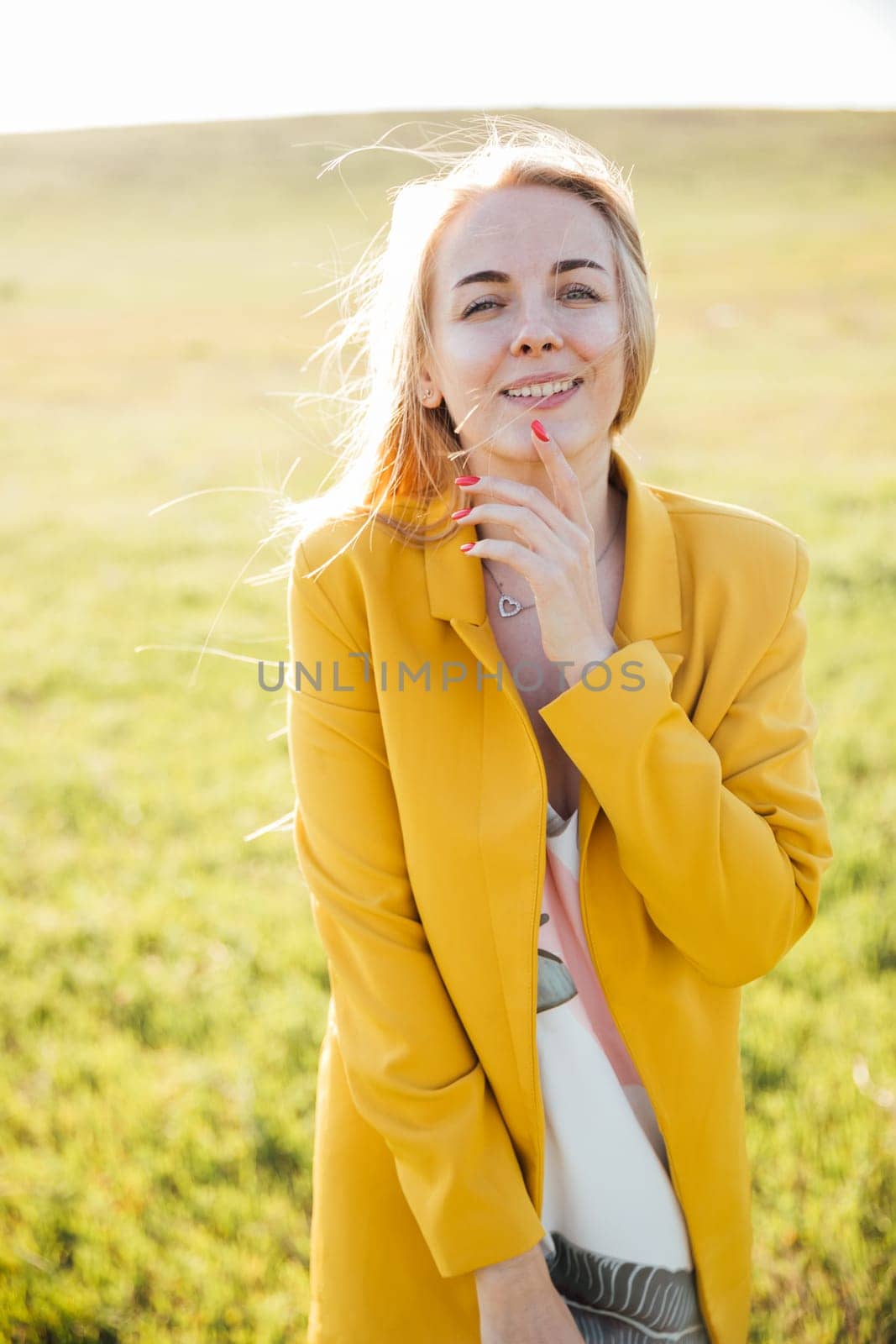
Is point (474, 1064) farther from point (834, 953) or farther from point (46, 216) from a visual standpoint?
point (46, 216)

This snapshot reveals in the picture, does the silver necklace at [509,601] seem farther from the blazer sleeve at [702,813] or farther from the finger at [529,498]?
the blazer sleeve at [702,813]

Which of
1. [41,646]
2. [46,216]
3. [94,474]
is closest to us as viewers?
[41,646]

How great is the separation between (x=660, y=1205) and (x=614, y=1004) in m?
0.38

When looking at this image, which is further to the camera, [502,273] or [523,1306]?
[502,273]

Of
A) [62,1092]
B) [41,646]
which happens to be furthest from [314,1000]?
[41,646]

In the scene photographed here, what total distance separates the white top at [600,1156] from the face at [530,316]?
73 centimetres

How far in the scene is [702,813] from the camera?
1650 mm

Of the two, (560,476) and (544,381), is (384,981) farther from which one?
(544,381)

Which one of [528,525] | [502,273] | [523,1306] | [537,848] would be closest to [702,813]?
[537,848]

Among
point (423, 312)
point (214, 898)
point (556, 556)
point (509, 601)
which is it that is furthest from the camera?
point (214, 898)

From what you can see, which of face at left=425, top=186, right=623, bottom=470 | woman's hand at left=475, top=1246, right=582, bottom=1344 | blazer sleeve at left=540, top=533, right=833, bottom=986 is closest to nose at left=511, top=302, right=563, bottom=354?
face at left=425, top=186, right=623, bottom=470

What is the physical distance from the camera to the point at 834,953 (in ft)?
11.7

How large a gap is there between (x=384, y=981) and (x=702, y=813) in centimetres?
63

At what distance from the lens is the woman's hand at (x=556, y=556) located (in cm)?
174
